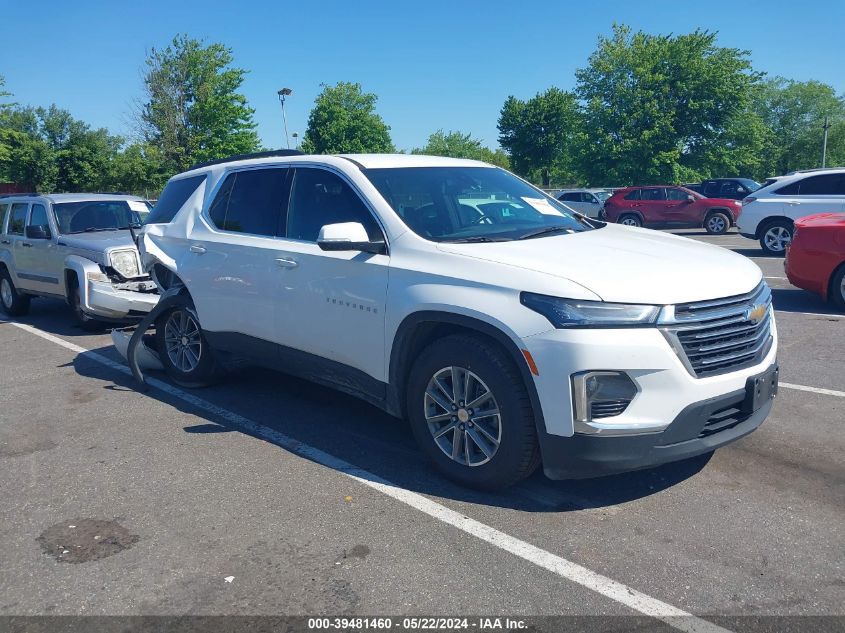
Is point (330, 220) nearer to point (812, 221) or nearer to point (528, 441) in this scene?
point (528, 441)

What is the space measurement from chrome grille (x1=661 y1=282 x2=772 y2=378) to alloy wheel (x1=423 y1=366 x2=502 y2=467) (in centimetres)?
97

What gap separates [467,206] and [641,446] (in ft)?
6.57

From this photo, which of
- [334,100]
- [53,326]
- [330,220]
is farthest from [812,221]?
[334,100]

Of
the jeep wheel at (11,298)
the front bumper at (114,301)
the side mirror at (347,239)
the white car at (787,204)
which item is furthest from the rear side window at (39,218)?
the white car at (787,204)

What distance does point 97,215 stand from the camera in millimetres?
9930

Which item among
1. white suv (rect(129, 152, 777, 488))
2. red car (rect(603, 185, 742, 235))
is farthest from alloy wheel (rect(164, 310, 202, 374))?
red car (rect(603, 185, 742, 235))

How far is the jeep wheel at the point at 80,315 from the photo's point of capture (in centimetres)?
878

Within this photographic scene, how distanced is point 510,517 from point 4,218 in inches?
400

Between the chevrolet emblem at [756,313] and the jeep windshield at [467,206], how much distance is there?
125 cm

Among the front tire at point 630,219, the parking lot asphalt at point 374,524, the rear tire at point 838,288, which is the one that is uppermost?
the front tire at point 630,219

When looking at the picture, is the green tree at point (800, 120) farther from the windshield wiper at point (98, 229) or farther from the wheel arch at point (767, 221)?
the windshield wiper at point (98, 229)

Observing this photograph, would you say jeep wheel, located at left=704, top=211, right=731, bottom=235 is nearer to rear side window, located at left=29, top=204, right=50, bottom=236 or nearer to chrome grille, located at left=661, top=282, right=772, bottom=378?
rear side window, located at left=29, top=204, right=50, bottom=236

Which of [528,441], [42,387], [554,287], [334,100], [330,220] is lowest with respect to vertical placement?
[42,387]

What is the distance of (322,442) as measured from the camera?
4.86 m
